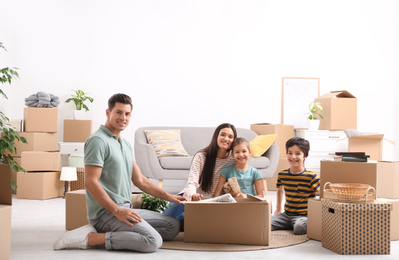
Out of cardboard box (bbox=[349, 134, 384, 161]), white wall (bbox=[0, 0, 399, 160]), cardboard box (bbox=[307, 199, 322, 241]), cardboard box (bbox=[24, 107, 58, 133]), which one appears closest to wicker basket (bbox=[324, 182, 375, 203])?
cardboard box (bbox=[307, 199, 322, 241])

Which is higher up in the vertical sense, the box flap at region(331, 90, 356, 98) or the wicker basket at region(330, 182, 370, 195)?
the box flap at region(331, 90, 356, 98)

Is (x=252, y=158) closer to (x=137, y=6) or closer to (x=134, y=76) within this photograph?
(x=134, y=76)

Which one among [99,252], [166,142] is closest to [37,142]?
[166,142]

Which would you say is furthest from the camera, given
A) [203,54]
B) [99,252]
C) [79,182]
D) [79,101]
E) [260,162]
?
[203,54]

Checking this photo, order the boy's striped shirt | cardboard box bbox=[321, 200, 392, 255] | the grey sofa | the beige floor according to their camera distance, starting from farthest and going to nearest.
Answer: the grey sofa, the boy's striped shirt, cardboard box bbox=[321, 200, 392, 255], the beige floor

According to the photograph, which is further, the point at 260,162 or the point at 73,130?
the point at 73,130

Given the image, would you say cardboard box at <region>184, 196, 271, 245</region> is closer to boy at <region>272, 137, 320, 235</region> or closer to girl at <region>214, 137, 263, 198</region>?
girl at <region>214, 137, 263, 198</region>

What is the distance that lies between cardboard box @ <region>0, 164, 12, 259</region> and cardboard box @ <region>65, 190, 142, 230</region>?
0.97 meters

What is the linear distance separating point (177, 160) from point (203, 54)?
5.93 ft

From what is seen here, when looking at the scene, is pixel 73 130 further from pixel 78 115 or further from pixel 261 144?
pixel 261 144

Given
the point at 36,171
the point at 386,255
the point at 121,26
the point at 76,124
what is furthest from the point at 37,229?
the point at 121,26

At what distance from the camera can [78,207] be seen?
3.46 metres

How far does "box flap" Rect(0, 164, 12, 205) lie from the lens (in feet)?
7.98

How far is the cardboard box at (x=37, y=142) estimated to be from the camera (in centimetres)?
542
